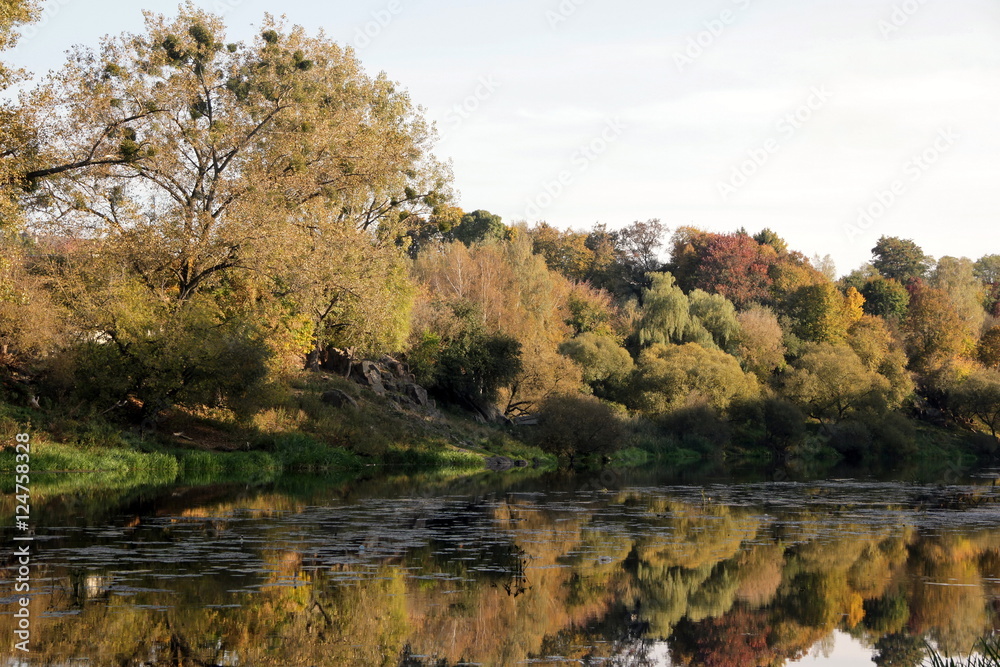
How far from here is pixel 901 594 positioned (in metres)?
12.8

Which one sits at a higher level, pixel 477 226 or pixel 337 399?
pixel 477 226

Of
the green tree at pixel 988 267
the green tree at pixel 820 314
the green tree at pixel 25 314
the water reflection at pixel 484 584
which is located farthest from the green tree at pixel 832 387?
the green tree at pixel 988 267

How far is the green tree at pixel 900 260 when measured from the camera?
121 meters

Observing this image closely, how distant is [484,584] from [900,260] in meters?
122

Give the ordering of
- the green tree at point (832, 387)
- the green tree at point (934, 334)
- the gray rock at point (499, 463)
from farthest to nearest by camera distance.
A: 1. the green tree at point (934, 334)
2. the green tree at point (832, 387)
3. the gray rock at point (499, 463)

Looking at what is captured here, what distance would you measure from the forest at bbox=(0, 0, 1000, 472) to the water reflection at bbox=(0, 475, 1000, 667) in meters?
9.08

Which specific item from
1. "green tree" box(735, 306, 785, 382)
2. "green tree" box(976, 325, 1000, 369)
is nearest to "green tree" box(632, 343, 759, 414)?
"green tree" box(735, 306, 785, 382)

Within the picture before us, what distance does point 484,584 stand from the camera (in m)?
12.6

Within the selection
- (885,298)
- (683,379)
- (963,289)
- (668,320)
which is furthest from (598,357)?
(963,289)

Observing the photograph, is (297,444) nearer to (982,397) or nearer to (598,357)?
(598,357)

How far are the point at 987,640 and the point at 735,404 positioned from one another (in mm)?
55182

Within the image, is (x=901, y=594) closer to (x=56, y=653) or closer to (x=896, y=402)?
(x=56, y=653)

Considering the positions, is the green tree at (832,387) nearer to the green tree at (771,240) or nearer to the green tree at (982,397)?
the green tree at (982,397)

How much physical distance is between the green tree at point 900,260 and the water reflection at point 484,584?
108 meters
